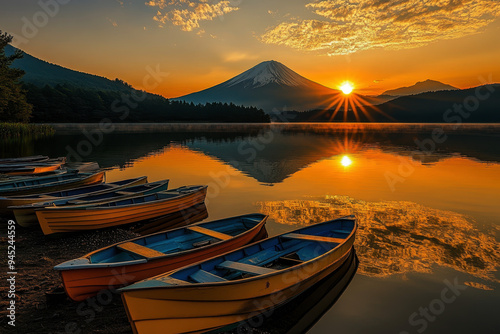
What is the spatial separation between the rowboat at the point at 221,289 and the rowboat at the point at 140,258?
128cm

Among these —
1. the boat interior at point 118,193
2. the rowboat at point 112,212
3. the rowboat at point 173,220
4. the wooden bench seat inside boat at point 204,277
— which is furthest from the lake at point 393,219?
the boat interior at point 118,193

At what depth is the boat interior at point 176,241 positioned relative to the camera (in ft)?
29.7

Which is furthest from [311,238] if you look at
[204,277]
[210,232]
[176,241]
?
[204,277]

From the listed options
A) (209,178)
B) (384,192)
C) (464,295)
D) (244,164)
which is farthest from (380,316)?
(244,164)

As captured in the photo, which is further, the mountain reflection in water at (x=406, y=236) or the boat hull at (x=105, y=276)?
the mountain reflection in water at (x=406, y=236)

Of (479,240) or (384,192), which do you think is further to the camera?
(384,192)

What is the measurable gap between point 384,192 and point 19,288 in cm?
2074

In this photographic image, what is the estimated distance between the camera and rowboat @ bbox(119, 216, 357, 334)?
6410 millimetres

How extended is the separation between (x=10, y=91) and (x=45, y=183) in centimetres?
5099

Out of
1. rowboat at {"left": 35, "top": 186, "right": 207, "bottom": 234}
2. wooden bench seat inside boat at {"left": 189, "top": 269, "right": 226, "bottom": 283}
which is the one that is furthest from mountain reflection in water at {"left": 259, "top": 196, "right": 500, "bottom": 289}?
wooden bench seat inside boat at {"left": 189, "top": 269, "right": 226, "bottom": 283}

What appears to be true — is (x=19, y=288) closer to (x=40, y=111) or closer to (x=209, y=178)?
(x=209, y=178)

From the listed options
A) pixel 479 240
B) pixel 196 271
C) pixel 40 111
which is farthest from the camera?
pixel 40 111

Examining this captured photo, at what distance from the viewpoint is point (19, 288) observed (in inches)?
347

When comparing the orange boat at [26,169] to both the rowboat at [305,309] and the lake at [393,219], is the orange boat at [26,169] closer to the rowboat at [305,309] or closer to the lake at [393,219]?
the lake at [393,219]
